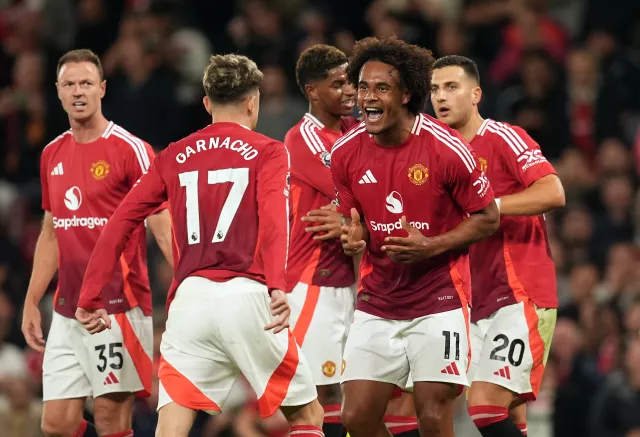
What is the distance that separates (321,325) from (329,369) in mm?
275

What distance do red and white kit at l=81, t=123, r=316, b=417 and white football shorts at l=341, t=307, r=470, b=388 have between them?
0.34 metres

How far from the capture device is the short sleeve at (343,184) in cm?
723

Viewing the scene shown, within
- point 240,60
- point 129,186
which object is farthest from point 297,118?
point 240,60

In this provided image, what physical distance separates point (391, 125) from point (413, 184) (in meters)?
0.34

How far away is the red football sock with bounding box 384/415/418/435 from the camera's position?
805cm

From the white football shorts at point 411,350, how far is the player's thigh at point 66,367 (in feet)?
5.86

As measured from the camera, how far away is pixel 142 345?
812cm

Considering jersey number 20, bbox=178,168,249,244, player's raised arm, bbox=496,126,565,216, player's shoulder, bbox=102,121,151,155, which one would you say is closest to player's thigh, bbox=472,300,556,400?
player's raised arm, bbox=496,126,565,216

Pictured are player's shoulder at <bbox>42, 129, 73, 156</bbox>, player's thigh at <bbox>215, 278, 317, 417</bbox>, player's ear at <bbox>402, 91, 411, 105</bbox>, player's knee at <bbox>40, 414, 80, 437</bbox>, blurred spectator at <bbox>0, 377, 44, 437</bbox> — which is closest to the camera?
player's thigh at <bbox>215, 278, 317, 417</bbox>

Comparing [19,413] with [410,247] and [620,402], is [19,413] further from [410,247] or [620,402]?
[410,247]

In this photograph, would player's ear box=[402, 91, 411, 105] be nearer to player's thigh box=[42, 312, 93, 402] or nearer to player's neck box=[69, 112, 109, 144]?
player's neck box=[69, 112, 109, 144]

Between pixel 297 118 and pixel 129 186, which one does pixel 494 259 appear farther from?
pixel 297 118

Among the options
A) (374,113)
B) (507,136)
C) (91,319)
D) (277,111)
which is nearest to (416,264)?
(374,113)

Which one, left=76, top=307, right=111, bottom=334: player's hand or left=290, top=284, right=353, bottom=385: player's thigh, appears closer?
left=76, top=307, right=111, bottom=334: player's hand
